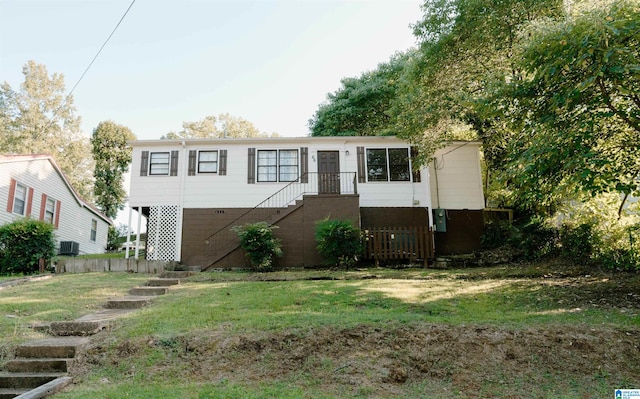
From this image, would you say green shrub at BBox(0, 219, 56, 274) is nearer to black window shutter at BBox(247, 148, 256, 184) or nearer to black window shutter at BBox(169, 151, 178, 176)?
black window shutter at BBox(169, 151, 178, 176)

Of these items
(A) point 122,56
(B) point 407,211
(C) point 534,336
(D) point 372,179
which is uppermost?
(A) point 122,56

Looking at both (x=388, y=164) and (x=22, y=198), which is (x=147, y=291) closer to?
(x=388, y=164)

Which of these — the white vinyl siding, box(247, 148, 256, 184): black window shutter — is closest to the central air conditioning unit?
the white vinyl siding

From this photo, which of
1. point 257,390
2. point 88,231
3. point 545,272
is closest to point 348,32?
point 545,272

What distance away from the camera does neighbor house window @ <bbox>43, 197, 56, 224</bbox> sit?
18.9 meters

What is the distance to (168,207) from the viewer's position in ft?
47.2

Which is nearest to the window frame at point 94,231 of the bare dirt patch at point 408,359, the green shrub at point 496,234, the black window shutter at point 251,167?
the black window shutter at point 251,167

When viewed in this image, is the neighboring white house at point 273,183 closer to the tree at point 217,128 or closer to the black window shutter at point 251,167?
the black window shutter at point 251,167

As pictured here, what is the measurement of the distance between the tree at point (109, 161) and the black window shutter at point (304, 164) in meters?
17.8

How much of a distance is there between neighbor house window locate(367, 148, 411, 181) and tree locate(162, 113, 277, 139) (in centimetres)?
1989

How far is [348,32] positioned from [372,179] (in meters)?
5.16

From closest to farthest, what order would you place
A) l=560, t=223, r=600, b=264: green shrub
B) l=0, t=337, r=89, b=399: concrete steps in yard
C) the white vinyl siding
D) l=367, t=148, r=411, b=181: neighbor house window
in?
l=0, t=337, r=89, b=399: concrete steps in yard → l=560, t=223, r=600, b=264: green shrub → the white vinyl siding → l=367, t=148, r=411, b=181: neighbor house window

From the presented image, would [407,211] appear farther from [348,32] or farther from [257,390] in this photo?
[257,390]

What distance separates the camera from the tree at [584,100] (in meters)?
5.58
